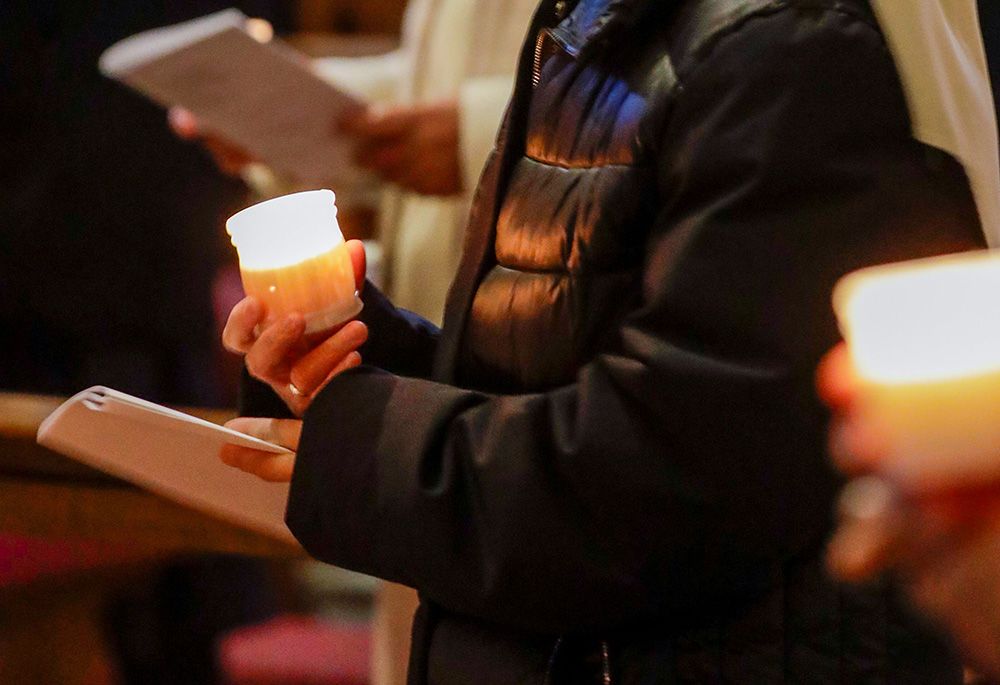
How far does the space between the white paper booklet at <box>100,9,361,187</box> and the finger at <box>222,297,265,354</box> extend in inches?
34.6

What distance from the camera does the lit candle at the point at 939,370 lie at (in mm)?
371

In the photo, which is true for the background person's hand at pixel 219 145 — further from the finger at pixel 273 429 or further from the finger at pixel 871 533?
the finger at pixel 871 533

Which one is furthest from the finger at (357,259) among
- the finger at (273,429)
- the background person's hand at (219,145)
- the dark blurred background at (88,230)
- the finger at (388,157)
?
the dark blurred background at (88,230)

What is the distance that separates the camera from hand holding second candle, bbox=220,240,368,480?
86 centimetres

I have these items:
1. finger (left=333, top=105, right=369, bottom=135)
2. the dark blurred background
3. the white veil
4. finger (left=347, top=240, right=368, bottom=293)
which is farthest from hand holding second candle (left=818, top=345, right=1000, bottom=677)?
the dark blurred background

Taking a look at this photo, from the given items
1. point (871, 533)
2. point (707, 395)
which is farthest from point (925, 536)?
point (707, 395)

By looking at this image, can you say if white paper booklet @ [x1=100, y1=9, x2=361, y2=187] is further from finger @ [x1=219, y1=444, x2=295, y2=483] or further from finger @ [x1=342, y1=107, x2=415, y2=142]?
finger @ [x1=219, y1=444, x2=295, y2=483]

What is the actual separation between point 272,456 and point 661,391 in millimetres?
357

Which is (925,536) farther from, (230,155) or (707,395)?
(230,155)

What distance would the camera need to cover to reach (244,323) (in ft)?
2.86

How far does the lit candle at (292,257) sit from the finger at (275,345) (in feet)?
0.05

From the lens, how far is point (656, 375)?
29.0 inches

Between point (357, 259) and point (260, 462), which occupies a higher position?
point (357, 259)

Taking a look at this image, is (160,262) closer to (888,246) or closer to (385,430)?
(385,430)
